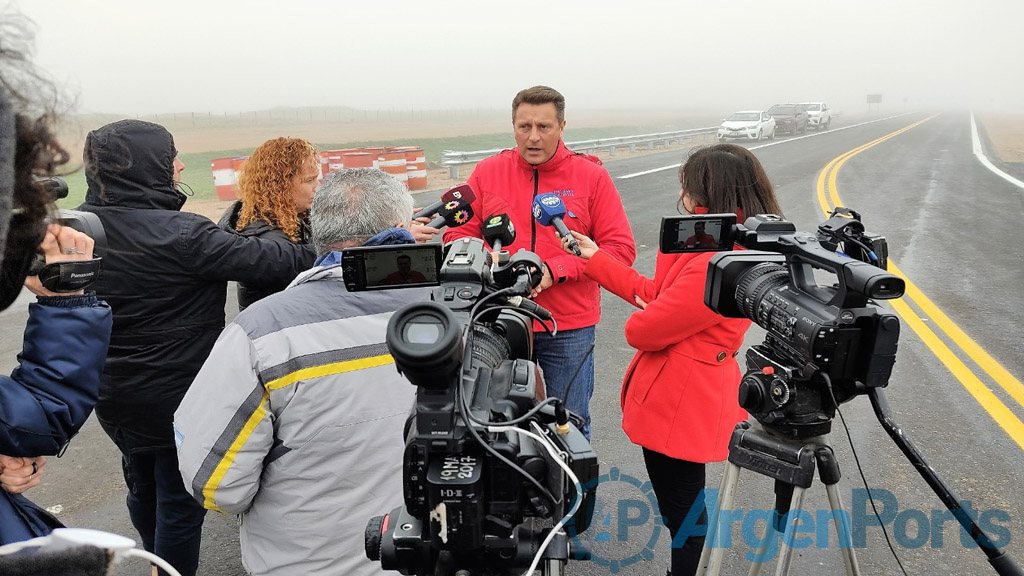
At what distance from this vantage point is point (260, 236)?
3225mm

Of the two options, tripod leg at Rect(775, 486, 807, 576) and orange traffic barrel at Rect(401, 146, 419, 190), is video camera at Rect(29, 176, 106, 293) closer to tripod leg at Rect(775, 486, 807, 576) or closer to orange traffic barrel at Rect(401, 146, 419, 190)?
tripod leg at Rect(775, 486, 807, 576)

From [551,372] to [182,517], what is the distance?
76.1 inches

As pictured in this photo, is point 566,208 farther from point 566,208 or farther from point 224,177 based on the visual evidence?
point 224,177

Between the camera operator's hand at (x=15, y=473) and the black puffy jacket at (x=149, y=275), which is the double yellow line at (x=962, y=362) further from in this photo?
the camera operator's hand at (x=15, y=473)

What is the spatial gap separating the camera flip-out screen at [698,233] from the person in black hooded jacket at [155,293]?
6.12ft

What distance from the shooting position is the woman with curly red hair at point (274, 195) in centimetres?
333

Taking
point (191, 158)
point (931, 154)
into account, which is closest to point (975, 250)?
point (931, 154)

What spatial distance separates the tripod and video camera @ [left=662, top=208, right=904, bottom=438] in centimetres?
5

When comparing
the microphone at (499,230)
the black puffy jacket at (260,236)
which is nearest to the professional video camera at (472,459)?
the microphone at (499,230)

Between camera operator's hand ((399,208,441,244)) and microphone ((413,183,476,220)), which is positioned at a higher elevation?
microphone ((413,183,476,220))

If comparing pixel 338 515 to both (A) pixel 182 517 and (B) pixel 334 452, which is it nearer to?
(B) pixel 334 452

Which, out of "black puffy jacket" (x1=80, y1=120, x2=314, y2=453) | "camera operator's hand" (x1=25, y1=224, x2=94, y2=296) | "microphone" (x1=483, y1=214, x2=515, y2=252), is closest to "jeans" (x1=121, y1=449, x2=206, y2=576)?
"black puffy jacket" (x1=80, y1=120, x2=314, y2=453)

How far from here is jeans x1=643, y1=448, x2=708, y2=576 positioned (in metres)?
2.83

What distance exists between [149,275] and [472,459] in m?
2.12
